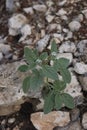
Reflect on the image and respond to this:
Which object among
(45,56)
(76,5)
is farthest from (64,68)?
(76,5)

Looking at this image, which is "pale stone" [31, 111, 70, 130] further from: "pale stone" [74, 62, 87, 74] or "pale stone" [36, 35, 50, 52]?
"pale stone" [36, 35, 50, 52]

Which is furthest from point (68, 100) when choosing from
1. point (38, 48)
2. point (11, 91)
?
point (38, 48)

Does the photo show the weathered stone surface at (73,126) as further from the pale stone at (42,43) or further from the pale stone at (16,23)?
the pale stone at (16,23)

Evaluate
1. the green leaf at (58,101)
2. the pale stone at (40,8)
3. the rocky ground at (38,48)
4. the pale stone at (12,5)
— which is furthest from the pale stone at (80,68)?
the pale stone at (12,5)

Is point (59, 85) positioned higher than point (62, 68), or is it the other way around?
point (62, 68)

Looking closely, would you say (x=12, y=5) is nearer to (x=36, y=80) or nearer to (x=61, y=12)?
(x=61, y=12)

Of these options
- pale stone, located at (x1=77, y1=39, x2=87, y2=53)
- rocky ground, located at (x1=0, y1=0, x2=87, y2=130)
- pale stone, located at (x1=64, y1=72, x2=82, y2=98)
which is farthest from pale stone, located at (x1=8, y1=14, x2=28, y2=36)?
pale stone, located at (x1=64, y1=72, x2=82, y2=98)

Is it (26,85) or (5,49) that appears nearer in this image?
(26,85)
